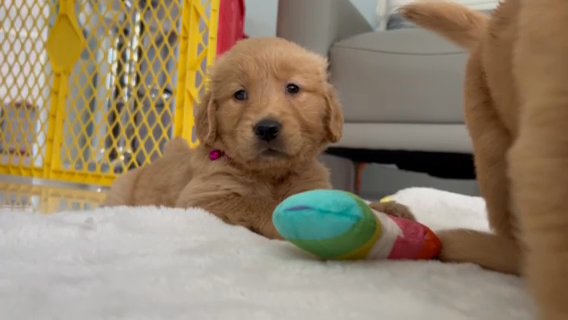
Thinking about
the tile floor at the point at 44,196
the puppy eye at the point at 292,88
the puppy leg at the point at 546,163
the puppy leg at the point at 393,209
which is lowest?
the tile floor at the point at 44,196

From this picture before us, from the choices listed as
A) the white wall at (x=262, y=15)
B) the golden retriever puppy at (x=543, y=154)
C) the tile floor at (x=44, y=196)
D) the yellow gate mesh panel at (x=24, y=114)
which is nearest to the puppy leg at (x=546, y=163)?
the golden retriever puppy at (x=543, y=154)

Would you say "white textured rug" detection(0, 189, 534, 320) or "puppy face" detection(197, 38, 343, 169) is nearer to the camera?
"white textured rug" detection(0, 189, 534, 320)

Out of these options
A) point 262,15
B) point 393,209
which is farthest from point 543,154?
point 262,15

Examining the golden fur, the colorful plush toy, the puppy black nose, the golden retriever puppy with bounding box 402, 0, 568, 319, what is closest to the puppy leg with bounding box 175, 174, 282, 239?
the golden fur

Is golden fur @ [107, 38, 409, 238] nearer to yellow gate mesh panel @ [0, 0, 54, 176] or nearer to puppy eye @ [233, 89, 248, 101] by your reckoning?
puppy eye @ [233, 89, 248, 101]

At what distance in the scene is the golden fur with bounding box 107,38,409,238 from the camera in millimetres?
1236

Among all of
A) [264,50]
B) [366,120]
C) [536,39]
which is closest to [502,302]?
[536,39]

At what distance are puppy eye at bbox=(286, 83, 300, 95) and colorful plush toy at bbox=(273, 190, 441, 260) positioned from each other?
570 millimetres

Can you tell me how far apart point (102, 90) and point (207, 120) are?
5.05 feet

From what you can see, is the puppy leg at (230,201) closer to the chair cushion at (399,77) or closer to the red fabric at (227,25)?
the red fabric at (227,25)

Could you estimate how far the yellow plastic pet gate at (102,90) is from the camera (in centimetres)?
241

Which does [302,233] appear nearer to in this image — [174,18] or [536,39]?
[536,39]

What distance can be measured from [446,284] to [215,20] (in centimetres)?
164

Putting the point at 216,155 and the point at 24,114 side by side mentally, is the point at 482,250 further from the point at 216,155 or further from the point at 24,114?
the point at 24,114
